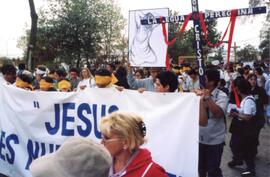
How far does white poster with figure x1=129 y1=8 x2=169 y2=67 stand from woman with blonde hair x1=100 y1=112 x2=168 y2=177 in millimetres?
3024

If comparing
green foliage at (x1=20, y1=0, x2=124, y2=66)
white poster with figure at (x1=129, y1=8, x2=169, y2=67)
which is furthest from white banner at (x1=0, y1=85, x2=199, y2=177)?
green foliage at (x1=20, y1=0, x2=124, y2=66)

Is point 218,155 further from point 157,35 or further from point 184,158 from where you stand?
point 157,35

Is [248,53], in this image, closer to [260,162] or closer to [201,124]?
[260,162]

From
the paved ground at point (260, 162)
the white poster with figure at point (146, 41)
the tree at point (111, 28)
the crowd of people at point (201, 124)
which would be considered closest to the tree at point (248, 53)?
the tree at point (111, 28)

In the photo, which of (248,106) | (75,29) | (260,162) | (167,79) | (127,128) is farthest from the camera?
(75,29)

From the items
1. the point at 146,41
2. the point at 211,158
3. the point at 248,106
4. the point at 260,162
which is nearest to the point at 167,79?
the point at 211,158

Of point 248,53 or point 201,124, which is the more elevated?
point 248,53

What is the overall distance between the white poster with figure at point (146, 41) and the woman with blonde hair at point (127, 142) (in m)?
3.02

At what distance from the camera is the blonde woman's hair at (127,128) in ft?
8.00

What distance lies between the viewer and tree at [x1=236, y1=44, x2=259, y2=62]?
64.0 meters

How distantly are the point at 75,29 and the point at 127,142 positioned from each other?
19.7 metres

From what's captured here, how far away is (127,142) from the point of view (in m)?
2.46

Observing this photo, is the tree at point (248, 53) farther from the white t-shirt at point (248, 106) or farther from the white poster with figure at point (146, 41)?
the white poster with figure at point (146, 41)

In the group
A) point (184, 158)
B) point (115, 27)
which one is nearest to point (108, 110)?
point (184, 158)
